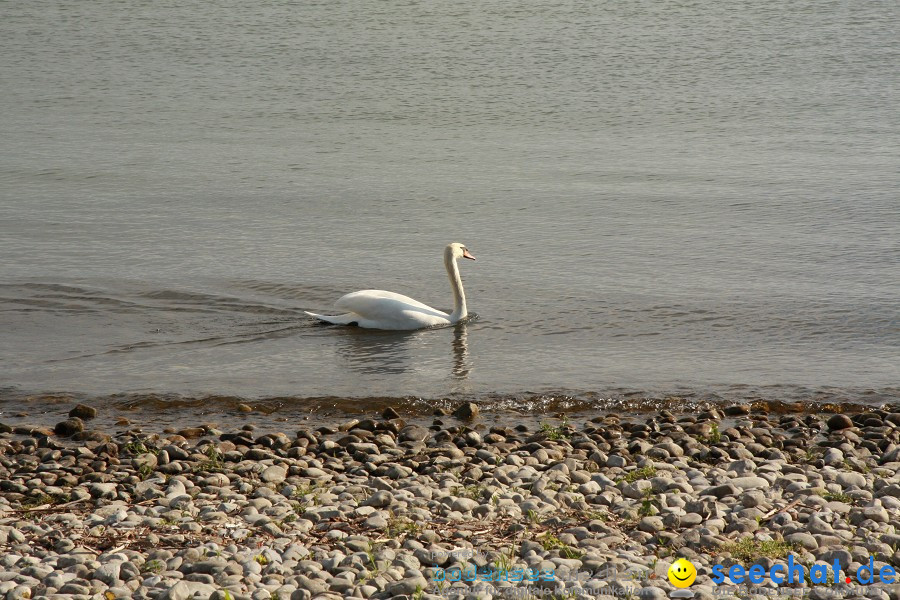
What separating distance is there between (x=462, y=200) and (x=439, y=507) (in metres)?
11.8

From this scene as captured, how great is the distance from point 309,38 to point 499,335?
22212 mm

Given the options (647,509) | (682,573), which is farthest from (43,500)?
(682,573)

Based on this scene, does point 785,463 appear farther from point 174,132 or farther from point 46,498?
point 174,132

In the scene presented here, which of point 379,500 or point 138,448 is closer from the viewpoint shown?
point 379,500

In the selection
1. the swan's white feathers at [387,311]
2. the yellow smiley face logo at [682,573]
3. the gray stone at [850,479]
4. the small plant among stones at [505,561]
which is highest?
the swan's white feathers at [387,311]

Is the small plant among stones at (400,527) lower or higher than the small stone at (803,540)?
lower

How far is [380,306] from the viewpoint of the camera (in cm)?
1237

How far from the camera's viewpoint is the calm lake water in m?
11.5

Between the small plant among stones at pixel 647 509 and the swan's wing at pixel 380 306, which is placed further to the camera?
A: the swan's wing at pixel 380 306

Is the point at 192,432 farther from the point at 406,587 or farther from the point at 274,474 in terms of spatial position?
the point at 406,587

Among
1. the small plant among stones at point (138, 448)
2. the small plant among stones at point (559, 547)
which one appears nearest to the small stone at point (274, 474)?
the small plant among stones at point (138, 448)

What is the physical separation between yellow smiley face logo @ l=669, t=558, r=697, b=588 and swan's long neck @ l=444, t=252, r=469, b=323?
6.97 m

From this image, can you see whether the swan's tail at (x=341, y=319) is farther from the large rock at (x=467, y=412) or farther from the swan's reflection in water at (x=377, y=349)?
the large rock at (x=467, y=412)

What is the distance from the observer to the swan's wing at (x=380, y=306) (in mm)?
12391
